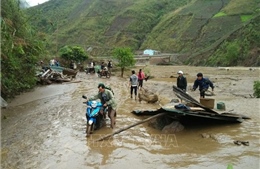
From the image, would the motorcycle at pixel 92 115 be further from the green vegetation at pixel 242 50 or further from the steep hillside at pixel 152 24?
the steep hillside at pixel 152 24

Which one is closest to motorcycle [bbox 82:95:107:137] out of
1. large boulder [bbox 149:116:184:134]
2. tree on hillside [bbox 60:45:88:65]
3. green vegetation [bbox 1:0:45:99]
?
large boulder [bbox 149:116:184:134]

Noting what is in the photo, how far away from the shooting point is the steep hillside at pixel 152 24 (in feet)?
261

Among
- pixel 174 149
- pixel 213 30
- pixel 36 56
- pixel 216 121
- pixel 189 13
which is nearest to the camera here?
pixel 174 149

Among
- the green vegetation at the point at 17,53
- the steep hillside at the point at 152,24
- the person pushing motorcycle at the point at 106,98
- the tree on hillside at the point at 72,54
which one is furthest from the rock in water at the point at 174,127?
the steep hillside at the point at 152,24

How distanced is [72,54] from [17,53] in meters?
24.5

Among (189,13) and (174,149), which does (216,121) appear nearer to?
(174,149)

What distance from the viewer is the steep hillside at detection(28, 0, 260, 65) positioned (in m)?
79.6

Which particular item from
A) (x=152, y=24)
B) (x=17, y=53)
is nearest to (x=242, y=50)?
(x=17, y=53)

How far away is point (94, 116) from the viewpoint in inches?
351

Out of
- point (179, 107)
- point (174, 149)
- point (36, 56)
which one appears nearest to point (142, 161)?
point (174, 149)

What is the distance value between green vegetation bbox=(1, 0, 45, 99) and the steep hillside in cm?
4486

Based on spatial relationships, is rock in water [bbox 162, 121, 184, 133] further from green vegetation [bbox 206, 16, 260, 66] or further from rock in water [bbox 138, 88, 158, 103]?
green vegetation [bbox 206, 16, 260, 66]

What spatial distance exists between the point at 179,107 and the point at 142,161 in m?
2.54

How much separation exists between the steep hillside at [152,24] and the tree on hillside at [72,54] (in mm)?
22924
